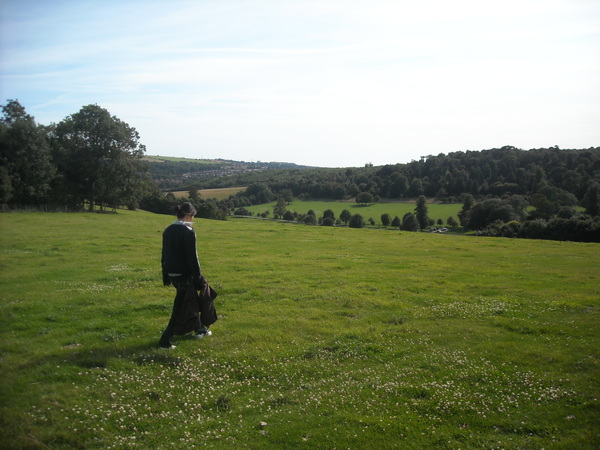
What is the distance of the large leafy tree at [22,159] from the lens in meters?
46.1

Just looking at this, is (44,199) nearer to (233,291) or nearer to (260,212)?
(233,291)

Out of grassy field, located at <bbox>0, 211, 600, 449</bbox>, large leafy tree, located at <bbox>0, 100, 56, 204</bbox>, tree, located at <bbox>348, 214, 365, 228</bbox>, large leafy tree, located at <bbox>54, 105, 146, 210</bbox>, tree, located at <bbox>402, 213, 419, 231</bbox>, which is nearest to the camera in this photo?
grassy field, located at <bbox>0, 211, 600, 449</bbox>

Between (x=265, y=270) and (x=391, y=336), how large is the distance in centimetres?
986

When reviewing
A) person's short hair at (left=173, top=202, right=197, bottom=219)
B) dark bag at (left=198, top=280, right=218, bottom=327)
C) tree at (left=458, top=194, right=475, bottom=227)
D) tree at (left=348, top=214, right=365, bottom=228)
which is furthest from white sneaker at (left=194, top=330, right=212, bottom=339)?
tree at (left=458, top=194, right=475, bottom=227)

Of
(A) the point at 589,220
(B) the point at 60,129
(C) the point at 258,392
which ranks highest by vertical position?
(B) the point at 60,129

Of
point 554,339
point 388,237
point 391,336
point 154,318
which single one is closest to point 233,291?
point 154,318

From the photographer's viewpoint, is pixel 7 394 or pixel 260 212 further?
pixel 260 212

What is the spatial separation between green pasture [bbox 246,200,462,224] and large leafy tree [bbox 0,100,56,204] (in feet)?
233

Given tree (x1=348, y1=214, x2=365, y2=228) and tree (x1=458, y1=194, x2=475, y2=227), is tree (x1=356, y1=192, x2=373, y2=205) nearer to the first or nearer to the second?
tree (x1=348, y1=214, x2=365, y2=228)

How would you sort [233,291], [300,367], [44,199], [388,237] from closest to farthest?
[300,367] → [233,291] → [388,237] → [44,199]

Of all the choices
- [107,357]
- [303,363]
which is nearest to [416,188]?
[303,363]

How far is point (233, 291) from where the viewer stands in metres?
14.9

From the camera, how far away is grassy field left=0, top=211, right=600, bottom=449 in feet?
20.6

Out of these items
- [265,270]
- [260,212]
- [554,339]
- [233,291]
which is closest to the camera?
[554,339]
